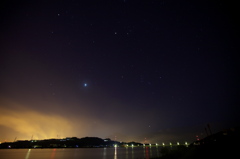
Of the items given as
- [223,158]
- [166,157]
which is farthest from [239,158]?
[166,157]

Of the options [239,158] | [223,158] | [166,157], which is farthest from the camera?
[166,157]

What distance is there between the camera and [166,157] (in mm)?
36594

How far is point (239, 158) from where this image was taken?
15.1 meters

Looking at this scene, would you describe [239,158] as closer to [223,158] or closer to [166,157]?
[223,158]

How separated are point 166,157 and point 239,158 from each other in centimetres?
2393

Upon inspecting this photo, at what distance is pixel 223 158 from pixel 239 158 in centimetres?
237

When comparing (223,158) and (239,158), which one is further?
(223,158)

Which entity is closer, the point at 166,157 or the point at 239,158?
the point at 239,158

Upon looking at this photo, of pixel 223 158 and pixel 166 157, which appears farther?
pixel 166 157

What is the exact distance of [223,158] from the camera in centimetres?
1719

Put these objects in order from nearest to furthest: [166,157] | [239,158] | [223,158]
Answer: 1. [239,158]
2. [223,158]
3. [166,157]
